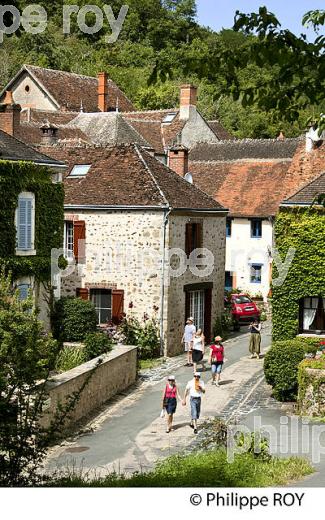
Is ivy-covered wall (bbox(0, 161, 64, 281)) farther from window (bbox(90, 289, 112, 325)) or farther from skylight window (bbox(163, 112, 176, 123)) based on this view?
skylight window (bbox(163, 112, 176, 123))

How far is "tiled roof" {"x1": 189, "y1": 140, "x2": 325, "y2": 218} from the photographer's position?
1537 inches

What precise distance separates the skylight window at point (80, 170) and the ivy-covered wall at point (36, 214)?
410 centimetres

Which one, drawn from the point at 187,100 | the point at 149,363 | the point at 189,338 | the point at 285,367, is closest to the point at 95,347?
the point at 149,363

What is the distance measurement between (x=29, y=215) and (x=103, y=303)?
5.11m

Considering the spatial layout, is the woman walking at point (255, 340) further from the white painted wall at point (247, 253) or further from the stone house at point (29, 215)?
the white painted wall at point (247, 253)

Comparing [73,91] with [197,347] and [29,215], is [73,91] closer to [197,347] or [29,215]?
[29,215]

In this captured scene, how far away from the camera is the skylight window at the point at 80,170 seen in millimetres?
28453

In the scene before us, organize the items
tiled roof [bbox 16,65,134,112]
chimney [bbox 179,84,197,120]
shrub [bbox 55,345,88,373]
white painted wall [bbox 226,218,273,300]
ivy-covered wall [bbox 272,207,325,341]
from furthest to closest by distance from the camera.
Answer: tiled roof [bbox 16,65,134,112] < chimney [bbox 179,84,197,120] < white painted wall [bbox 226,218,273,300] < ivy-covered wall [bbox 272,207,325,341] < shrub [bbox 55,345,88,373]

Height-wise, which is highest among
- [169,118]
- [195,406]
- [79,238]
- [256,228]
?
[169,118]

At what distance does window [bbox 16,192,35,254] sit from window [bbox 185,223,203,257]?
19.9 ft

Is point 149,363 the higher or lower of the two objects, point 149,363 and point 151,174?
the lower

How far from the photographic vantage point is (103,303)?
26812 mm

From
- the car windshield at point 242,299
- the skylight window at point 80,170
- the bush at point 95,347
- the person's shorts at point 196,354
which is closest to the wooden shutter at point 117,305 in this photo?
the person's shorts at point 196,354

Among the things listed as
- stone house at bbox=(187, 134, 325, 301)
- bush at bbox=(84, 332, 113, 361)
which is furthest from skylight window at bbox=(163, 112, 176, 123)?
bush at bbox=(84, 332, 113, 361)
